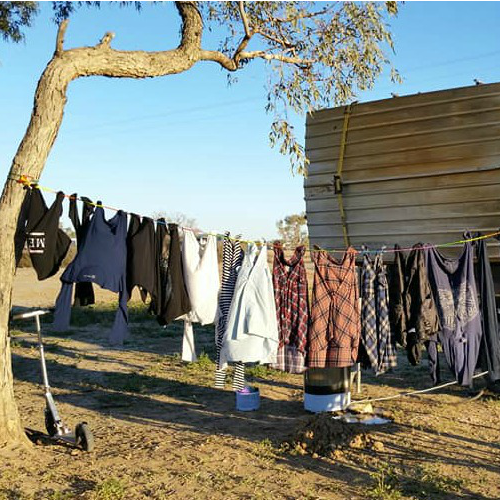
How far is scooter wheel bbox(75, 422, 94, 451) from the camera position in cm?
622

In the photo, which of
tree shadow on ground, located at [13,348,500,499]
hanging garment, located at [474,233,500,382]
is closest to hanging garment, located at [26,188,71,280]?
tree shadow on ground, located at [13,348,500,499]

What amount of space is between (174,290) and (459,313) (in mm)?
3242

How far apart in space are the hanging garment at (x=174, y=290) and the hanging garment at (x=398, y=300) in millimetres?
2380

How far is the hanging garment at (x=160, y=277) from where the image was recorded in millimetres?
6758

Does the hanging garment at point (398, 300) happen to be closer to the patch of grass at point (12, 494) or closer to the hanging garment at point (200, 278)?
the hanging garment at point (200, 278)

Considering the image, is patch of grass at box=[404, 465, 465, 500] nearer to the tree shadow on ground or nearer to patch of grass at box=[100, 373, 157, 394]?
the tree shadow on ground

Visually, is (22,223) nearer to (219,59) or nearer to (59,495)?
(59,495)

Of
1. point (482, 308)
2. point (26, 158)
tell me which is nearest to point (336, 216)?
point (482, 308)

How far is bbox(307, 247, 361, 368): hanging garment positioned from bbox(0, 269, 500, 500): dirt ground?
71 cm

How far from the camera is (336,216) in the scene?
860cm

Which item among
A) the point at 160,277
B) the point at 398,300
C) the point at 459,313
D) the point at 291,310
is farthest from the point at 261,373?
the point at 459,313

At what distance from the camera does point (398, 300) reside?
6.55m

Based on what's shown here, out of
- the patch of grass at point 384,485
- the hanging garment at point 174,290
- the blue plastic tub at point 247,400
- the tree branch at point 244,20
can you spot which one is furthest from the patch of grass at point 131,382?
the tree branch at point 244,20

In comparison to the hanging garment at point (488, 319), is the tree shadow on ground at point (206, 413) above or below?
below
